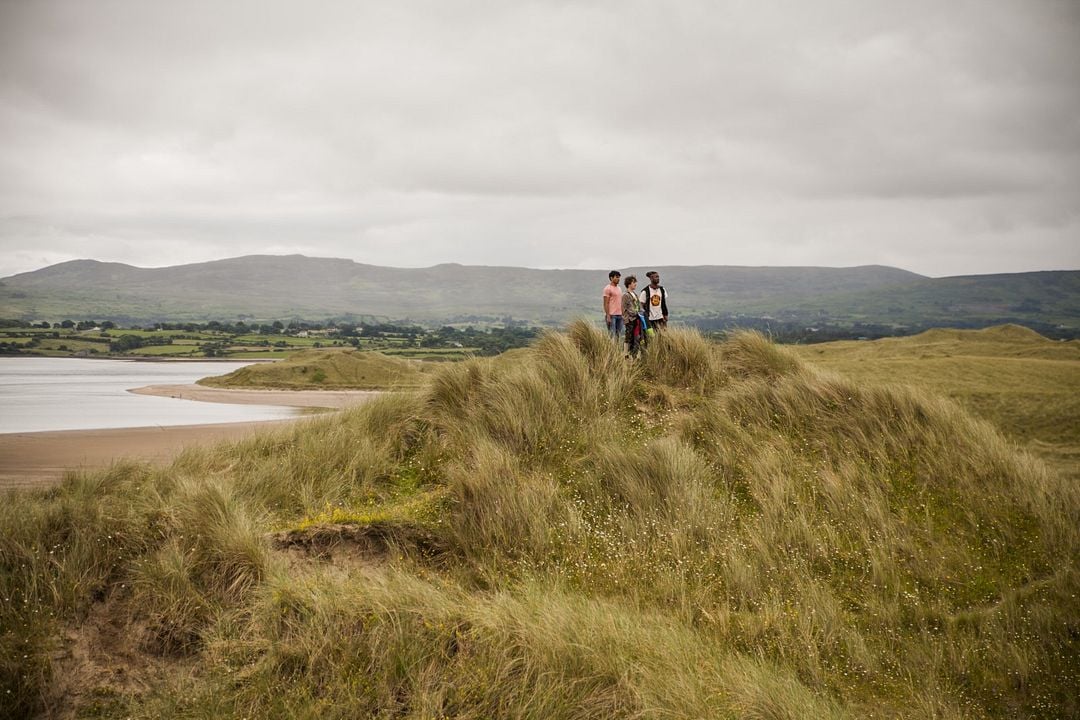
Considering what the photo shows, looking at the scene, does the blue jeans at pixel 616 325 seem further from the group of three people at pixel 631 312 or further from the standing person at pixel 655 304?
the standing person at pixel 655 304

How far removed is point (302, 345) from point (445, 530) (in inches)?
2700

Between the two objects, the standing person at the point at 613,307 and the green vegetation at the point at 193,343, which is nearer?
the standing person at the point at 613,307

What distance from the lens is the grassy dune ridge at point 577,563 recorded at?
548cm

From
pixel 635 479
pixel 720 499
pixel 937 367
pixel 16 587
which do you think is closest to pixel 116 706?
pixel 16 587

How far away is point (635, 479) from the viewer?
29.9 ft

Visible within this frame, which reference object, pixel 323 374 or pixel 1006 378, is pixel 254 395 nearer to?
pixel 323 374

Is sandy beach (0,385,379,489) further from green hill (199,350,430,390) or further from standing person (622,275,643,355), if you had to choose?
green hill (199,350,430,390)

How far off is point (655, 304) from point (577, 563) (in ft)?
25.6

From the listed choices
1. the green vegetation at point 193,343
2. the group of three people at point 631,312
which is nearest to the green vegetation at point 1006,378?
the group of three people at point 631,312

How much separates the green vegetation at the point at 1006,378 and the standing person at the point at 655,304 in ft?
8.82

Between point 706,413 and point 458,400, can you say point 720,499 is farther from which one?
point 458,400

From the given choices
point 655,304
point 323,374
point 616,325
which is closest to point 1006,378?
point 655,304

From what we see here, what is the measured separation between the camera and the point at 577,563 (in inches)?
295

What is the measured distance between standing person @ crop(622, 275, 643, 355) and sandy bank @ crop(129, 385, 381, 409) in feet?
63.9
